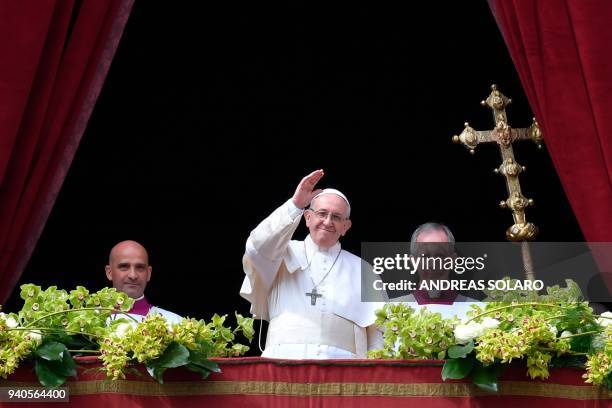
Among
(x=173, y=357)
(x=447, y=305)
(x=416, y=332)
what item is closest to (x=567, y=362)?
(x=416, y=332)

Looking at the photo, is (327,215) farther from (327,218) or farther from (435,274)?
(435,274)

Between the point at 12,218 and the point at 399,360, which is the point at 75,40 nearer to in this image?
the point at 12,218

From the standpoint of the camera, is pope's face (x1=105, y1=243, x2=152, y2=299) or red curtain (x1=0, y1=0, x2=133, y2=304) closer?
red curtain (x1=0, y1=0, x2=133, y2=304)

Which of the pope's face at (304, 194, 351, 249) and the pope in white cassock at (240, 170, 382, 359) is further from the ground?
the pope's face at (304, 194, 351, 249)

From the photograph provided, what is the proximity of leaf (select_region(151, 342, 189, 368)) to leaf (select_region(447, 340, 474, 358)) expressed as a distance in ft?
2.90

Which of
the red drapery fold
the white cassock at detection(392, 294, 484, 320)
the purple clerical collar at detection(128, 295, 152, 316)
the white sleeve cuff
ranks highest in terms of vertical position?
the red drapery fold

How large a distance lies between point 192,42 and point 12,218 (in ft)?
8.21

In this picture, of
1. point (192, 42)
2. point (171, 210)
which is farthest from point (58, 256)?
point (192, 42)

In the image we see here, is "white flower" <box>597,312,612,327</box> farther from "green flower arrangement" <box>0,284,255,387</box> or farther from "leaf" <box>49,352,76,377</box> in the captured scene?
"leaf" <box>49,352,76,377</box>

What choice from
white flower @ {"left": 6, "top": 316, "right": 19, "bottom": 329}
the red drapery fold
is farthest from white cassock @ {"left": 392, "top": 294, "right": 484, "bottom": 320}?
white flower @ {"left": 6, "top": 316, "right": 19, "bottom": 329}

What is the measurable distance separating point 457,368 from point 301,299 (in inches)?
59.6

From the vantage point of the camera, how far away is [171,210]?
7.91 metres

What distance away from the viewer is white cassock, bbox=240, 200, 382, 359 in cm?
582

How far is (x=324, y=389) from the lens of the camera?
4715 mm
